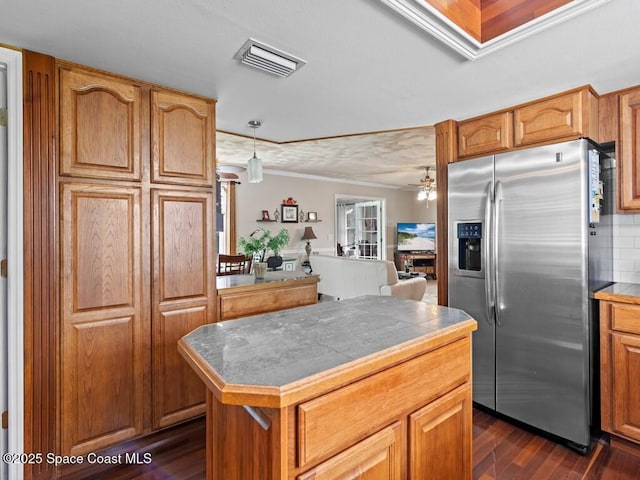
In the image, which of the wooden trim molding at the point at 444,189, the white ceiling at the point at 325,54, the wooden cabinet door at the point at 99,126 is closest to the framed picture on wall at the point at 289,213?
the white ceiling at the point at 325,54

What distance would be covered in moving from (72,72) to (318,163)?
3.83 meters

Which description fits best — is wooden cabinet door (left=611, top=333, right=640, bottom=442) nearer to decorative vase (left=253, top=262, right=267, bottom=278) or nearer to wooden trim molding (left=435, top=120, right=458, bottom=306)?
wooden trim molding (left=435, top=120, right=458, bottom=306)

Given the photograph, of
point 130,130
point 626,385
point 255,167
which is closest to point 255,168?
point 255,167

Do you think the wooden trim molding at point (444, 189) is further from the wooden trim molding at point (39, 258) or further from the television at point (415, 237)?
the television at point (415, 237)

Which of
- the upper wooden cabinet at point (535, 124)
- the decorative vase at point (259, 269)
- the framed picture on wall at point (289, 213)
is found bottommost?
the decorative vase at point (259, 269)

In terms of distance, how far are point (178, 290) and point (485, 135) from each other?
2.47 m

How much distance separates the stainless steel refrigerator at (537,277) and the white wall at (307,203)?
4004 mm

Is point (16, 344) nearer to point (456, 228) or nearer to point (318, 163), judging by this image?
point (456, 228)

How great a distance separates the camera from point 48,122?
174 centimetres

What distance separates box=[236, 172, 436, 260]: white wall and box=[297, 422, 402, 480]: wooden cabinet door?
493 cm

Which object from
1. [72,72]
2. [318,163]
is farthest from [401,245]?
[72,72]

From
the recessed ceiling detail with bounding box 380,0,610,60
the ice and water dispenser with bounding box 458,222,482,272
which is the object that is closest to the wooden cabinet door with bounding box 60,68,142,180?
the recessed ceiling detail with bounding box 380,0,610,60

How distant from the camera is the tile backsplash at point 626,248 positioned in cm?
→ 231

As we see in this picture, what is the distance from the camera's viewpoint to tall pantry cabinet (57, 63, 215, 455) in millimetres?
1833
